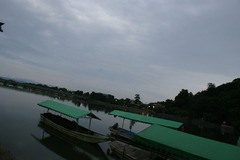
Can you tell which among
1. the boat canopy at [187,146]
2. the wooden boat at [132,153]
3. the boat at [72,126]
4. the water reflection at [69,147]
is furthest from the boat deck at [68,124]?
the boat canopy at [187,146]

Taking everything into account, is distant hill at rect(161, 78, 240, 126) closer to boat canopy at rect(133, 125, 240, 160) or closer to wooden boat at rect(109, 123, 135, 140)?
wooden boat at rect(109, 123, 135, 140)

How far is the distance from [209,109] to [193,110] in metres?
7.40

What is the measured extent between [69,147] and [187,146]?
11507mm

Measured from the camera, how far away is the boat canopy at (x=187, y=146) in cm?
903

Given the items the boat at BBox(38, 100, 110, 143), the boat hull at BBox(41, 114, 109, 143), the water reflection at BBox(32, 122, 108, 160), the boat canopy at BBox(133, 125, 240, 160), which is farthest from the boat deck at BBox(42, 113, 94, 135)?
the boat canopy at BBox(133, 125, 240, 160)

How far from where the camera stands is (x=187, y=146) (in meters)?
9.88

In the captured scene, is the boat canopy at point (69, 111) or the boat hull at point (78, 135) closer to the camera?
the boat hull at point (78, 135)

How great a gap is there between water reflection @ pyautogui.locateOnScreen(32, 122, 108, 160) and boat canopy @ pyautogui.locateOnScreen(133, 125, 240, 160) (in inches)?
245

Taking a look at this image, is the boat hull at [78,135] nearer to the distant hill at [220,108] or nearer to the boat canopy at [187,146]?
the boat canopy at [187,146]

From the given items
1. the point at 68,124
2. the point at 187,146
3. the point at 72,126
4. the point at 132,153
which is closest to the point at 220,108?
the point at 132,153

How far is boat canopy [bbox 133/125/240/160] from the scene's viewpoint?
9031mm

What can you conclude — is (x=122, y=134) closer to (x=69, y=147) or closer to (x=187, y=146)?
(x=69, y=147)

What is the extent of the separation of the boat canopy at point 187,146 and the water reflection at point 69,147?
245 inches

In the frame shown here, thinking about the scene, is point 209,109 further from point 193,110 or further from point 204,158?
point 204,158
